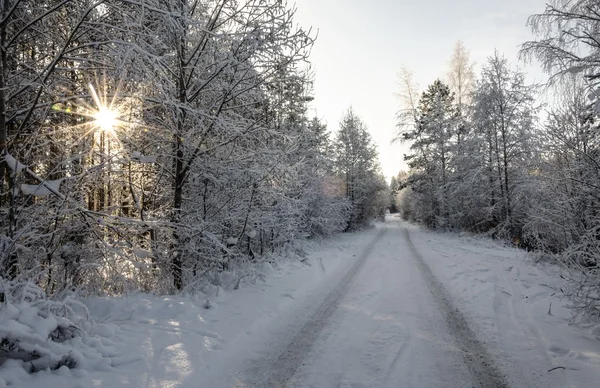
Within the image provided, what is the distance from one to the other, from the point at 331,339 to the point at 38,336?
11.8 ft

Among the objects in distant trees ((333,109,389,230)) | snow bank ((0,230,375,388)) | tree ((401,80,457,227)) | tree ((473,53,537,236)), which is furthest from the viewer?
distant trees ((333,109,389,230))

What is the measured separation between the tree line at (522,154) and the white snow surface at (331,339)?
4.14ft

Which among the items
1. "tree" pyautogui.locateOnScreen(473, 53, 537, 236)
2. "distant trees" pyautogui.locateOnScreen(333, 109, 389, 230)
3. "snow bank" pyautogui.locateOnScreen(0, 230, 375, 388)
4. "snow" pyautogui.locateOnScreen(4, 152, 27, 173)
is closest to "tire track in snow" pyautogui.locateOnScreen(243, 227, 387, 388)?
"snow bank" pyautogui.locateOnScreen(0, 230, 375, 388)

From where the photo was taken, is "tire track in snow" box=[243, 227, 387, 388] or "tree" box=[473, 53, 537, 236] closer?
"tire track in snow" box=[243, 227, 387, 388]

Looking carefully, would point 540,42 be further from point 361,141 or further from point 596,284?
point 361,141

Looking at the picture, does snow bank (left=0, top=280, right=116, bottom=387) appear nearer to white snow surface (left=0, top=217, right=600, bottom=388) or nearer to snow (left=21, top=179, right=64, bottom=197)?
white snow surface (left=0, top=217, right=600, bottom=388)

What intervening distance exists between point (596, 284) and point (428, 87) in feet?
99.3

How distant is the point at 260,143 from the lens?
798 centimetres

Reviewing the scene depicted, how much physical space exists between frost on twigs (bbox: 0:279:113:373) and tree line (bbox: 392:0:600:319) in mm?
7189

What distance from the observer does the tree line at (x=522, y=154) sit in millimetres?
6582

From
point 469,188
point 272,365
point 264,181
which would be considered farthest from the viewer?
point 469,188

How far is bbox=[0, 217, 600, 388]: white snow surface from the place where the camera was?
146 inches

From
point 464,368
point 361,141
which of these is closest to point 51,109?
point 464,368

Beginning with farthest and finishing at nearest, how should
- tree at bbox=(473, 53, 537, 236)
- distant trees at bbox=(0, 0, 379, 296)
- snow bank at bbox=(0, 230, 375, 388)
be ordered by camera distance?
1. tree at bbox=(473, 53, 537, 236)
2. distant trees at bbox=(0, 0, 379, 296)
3. snow bank at bbox=(0, 230, 375, 388)
